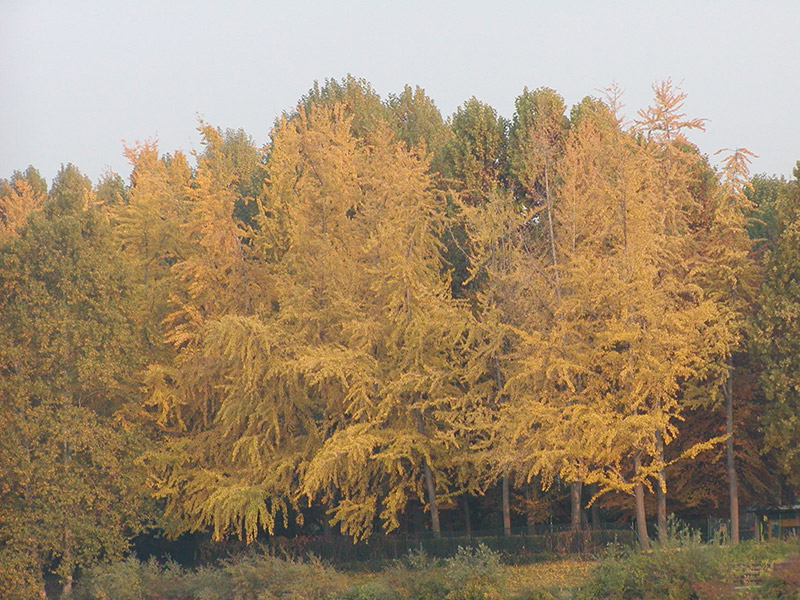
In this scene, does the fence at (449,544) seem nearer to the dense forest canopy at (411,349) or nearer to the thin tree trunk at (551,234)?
the dense forest canopy at (411,349)

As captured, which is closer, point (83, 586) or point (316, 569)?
point (316, 569)

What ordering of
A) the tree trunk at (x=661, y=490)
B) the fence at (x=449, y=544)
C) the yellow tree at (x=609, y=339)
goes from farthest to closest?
the fence at (x=449, y=544), the tree trunk at (x=661, y=490), the yellow tree at (x=609, y=339)

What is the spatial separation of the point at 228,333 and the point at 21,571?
9.42 m

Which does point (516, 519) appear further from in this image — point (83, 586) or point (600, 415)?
point (83, 586)

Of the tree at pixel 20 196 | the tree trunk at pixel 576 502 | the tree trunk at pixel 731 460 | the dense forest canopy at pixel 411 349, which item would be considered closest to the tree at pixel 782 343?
the dense forest canopy at pixel 411 349

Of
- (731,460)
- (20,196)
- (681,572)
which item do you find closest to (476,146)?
(731,460)

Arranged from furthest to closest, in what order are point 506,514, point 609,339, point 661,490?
1. point 506,514
2. point 661,490
3. point 609,339

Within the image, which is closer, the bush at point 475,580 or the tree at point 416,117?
the bush at point 475,580

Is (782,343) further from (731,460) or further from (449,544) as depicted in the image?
(449,544)

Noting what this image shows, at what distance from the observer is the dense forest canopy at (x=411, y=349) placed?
28969mm

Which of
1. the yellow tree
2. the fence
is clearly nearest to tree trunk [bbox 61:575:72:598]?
the fence

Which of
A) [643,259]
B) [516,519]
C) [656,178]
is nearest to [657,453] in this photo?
[643,259]

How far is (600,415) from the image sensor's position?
27609 mm

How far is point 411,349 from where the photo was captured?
3186 cm
